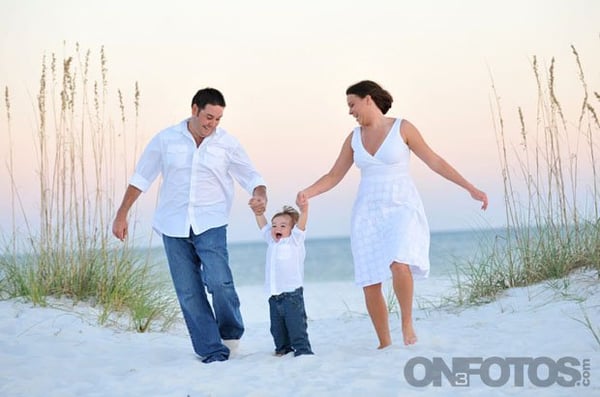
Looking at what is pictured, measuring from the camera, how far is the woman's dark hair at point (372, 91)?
454 cm

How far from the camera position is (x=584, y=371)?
148 inches

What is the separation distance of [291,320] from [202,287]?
548 millimetres

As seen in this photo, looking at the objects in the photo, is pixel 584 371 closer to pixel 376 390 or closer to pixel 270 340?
pixel 376 390

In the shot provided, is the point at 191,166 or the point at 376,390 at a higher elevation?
the point at 191,166

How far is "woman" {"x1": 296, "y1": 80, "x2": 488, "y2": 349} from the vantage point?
14.3 feet

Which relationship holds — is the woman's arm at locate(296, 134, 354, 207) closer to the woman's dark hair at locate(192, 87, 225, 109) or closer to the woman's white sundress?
the woman's white sundress

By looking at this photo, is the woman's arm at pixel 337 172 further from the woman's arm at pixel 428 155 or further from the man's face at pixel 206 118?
the man's face at pixel 206 118

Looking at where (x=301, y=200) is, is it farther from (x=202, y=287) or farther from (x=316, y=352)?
(x=316, y=352)

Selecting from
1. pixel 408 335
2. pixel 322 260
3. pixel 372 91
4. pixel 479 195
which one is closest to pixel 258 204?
pixel 372 91

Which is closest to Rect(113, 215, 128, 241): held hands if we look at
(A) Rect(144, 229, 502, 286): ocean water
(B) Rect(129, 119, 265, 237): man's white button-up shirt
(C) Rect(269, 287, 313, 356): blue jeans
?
(B) Rect(129, 119, 265, 237): man's white button-up shirt

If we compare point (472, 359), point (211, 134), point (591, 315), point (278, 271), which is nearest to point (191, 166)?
point (211, 134)

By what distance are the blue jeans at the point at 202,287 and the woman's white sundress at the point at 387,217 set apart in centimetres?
73

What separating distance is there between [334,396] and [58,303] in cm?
315

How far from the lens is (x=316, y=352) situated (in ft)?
15.6
